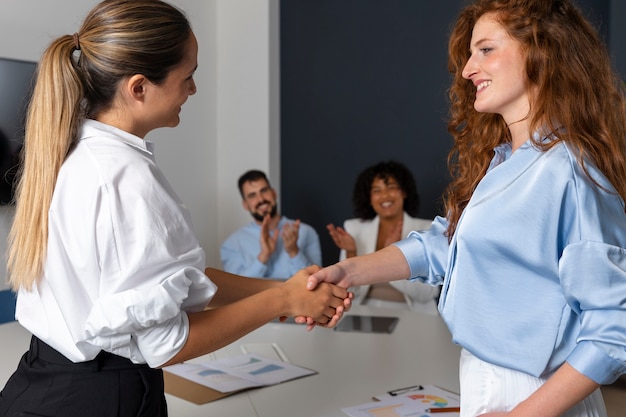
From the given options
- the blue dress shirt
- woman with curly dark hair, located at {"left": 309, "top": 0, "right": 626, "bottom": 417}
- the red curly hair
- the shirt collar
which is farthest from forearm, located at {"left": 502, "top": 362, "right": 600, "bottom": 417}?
the blue dress shirt

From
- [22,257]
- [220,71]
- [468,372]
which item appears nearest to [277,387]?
[468,372]

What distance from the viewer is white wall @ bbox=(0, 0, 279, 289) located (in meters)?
5.30

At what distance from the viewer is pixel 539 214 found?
1229 mm

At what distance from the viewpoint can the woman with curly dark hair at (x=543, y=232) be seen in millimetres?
1172

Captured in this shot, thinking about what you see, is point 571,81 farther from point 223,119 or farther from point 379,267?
point 223,119

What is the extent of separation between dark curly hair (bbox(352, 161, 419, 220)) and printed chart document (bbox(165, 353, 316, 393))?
7.79ft

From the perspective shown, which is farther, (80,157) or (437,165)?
(437,165)

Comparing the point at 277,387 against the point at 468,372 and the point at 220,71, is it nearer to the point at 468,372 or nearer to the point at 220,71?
the point at 468,372

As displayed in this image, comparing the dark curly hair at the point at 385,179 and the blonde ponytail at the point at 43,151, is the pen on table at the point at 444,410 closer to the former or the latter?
the blonde ponytail at the point at 43,151

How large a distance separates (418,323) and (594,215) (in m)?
1.88

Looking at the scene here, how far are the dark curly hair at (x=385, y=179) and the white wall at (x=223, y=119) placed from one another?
3.01 ft

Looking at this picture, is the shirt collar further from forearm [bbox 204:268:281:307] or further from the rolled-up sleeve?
forearm [bbox 204:268:281:307]

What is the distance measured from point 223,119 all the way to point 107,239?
14.4 ft

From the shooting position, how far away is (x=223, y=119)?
5.56m
